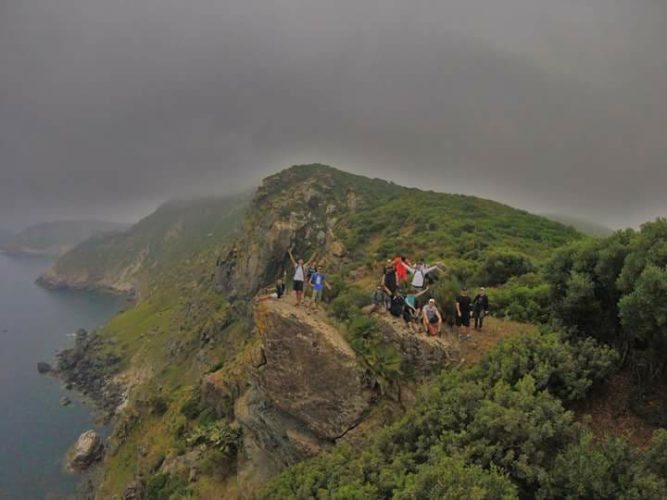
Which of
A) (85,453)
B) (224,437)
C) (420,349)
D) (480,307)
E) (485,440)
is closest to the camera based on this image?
(485,440)

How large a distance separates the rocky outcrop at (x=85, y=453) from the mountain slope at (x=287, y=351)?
1010 centimetres

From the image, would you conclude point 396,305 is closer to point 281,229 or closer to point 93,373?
point 281,229

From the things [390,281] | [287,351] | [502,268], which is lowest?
[287,351]

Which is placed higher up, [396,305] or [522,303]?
[522,303]

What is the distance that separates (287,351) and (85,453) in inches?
1989

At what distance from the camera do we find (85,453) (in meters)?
53.2

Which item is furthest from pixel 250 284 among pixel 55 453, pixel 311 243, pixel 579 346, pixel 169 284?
pixel 169 284

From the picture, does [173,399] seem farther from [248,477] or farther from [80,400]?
[80,400]

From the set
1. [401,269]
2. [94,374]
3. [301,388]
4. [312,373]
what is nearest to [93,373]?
[94,374]

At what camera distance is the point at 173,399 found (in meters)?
41.3

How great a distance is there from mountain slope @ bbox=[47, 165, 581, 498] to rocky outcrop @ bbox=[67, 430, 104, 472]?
33.1 ft

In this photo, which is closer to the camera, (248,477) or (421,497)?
(421,497)

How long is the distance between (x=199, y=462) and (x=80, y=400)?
67.8 m

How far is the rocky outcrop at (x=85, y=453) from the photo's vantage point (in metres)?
A: 52.6
